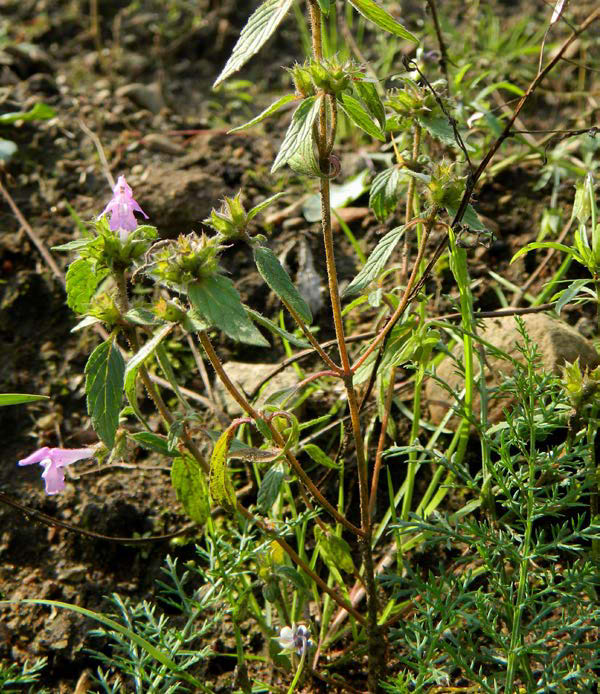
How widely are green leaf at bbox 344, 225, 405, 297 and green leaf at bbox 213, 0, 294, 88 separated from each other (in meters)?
0.43

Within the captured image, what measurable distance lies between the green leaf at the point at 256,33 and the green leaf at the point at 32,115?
5.99 feet

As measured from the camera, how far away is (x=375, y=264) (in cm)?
145

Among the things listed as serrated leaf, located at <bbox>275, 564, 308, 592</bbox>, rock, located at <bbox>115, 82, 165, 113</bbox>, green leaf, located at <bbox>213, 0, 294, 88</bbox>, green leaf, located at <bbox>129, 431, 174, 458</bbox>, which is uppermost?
green leaf, located at <bbox>213, 0, 294, 88</bbox>

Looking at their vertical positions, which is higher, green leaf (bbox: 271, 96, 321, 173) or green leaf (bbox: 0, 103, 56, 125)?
green leaf (bbox: 271, 96, 321, 173)

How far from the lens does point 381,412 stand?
1698mm

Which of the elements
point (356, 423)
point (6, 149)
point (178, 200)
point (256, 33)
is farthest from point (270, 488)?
point (6, 149)

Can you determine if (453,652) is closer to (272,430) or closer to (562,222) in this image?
(272,430)

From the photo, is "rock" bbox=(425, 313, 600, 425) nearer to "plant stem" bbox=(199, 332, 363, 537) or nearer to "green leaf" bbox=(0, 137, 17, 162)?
"plant stem" bbox=(199, 332, 363, 537)

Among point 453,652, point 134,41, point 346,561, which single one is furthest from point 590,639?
point 134,41

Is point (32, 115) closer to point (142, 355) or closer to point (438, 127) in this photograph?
point (438, 127)

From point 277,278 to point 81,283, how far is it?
1.23ft

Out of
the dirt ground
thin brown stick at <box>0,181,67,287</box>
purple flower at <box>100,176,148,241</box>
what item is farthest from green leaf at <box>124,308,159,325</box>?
thin brown stick at <box>0,181,67,287</box>

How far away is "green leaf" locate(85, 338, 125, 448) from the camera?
1.33m

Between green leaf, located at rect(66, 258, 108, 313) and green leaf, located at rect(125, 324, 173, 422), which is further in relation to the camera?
green leaf, located at rect(66, 258, 108, 313)
